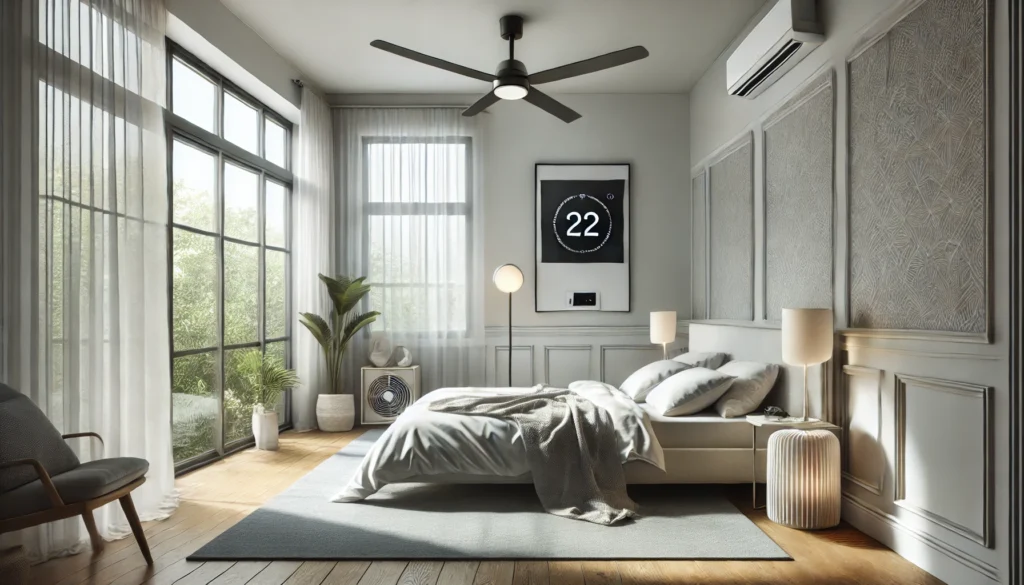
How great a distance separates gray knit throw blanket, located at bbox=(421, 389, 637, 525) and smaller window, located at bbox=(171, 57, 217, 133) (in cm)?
279

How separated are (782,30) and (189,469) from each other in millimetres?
4634

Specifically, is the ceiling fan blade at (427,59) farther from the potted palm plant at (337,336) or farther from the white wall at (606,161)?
the potted palm plant at (337,336)

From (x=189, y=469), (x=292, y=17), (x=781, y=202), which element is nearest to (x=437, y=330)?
(x=189, y=469)

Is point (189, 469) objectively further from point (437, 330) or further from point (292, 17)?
point (292, 17)

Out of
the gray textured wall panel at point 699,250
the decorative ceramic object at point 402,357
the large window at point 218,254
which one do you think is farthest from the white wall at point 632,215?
the large window at point 218,254

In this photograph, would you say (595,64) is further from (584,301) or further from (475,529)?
(584,301)

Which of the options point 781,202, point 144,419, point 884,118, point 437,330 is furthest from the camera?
point 437,330

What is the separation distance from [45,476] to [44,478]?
0.04 feet

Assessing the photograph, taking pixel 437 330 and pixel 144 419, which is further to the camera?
pixel 437 330

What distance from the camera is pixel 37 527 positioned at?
2963 mm

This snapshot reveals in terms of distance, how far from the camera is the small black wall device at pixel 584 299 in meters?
6.77

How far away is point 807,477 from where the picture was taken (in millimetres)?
3377

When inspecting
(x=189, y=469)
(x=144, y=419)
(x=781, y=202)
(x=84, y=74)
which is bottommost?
(x=189, y=469)

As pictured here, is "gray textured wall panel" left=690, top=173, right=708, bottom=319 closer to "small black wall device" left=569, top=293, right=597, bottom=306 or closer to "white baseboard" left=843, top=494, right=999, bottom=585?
"small black wall device" left=569, top=293, right=597, bottom=306
